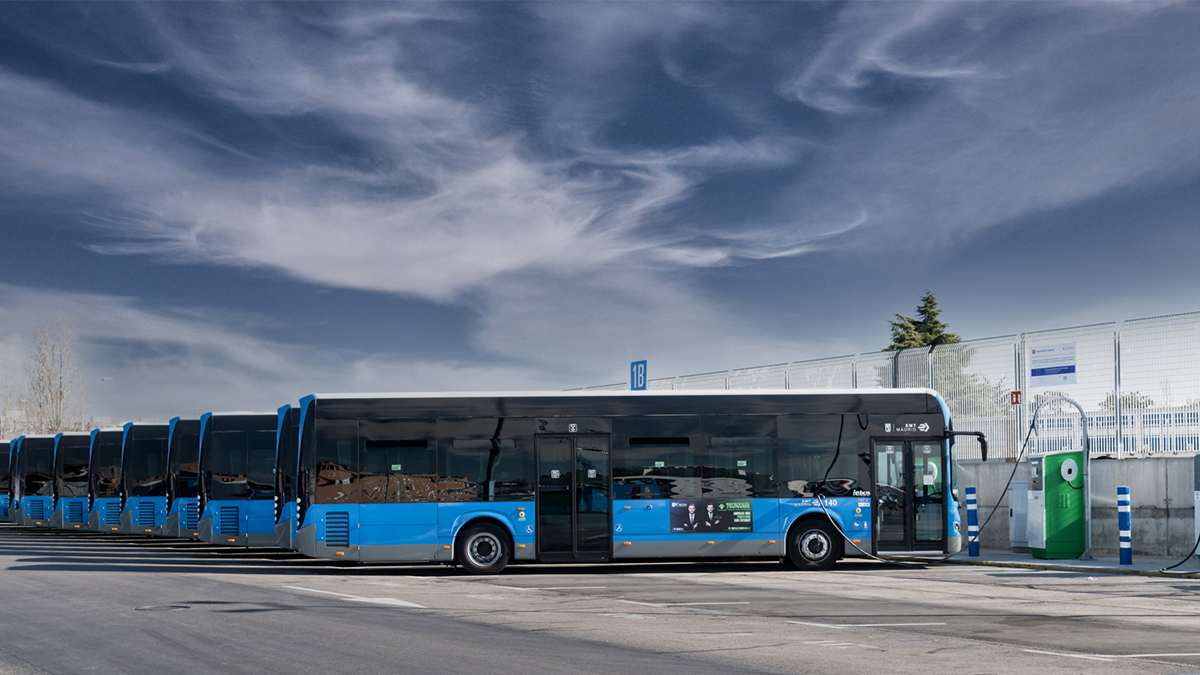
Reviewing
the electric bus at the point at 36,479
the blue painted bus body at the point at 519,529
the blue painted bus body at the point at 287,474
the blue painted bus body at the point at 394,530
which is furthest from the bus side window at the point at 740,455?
the electric bus at the point at 36,479

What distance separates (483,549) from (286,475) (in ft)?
14.6

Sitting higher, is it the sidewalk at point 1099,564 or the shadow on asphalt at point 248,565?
the sidewalk at point 1099,564

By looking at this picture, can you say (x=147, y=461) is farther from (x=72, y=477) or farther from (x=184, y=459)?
(x=72, y=477)

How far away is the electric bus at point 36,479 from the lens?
35000 mm

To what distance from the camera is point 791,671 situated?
345 inches

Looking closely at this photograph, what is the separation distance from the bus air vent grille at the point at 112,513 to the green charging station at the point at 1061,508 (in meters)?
23.8

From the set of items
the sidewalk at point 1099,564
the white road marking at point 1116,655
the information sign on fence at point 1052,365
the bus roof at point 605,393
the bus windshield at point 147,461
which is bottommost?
the sidewalk at point 1099,564

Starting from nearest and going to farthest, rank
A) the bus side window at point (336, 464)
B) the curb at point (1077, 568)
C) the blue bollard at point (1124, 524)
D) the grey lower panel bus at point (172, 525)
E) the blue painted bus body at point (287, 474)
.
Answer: the curb at point (1077, 568)
the bus side window at point (336, 464)
the blue bollard at point (1124, 524)
the blue painted bus body at point (287, 474)
the grey lower panel bus at point (172, 525)

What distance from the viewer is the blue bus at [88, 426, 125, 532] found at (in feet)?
103

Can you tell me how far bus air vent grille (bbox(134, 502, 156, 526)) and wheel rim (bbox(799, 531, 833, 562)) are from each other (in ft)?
60.5

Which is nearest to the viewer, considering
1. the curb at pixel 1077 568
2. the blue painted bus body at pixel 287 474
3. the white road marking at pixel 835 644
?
the white road marking at pixel 835 644

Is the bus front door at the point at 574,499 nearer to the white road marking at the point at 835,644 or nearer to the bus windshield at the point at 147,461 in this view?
the white road marking at the point at 835,644

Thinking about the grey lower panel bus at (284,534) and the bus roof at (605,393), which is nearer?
the bus roof at (605,393)

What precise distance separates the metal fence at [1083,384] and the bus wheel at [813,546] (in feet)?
14.7
